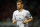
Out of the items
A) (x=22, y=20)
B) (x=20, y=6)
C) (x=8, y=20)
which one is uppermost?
(x=20, y=6)

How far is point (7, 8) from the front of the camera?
493cm

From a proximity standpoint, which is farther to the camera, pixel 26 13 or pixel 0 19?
pixel 0 19

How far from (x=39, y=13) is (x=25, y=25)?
2.39 m

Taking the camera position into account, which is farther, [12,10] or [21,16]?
[12,10]

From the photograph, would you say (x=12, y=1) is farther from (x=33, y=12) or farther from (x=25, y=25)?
(x=25, y=25)

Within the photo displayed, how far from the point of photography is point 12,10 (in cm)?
484

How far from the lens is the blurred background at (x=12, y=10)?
4.71m

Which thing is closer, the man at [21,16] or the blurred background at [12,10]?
the man at [21,16]

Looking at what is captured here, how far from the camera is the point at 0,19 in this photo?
5016 millimetres

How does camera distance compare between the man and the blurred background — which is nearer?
the man

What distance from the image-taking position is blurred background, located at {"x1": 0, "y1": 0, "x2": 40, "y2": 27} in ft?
15.5

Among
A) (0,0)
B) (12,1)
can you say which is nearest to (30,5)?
Result: (12,1)

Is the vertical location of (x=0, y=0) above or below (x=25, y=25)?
above

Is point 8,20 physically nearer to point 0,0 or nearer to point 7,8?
point 7,8
